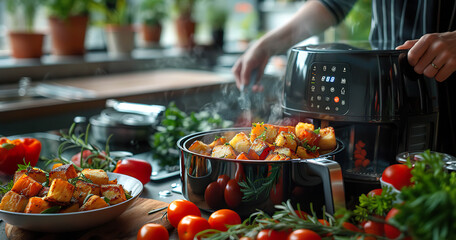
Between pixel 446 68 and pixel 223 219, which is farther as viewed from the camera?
pixel 446 68

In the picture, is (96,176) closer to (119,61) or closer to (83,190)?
(83,190)

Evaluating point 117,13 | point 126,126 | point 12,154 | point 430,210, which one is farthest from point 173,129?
point 117,13

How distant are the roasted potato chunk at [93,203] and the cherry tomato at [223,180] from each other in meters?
0.19

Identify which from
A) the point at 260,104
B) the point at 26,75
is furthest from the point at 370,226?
the point at 26,75

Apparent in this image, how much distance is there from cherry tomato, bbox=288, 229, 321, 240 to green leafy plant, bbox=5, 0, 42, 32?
9.30 feet

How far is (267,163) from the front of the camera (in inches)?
29.2

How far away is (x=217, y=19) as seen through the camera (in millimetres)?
4211

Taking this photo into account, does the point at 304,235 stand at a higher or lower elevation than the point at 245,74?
lower

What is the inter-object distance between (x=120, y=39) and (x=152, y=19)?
0.50 m

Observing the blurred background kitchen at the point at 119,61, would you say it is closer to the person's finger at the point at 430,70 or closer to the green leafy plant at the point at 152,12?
the green leafy plant at the point at 152,12

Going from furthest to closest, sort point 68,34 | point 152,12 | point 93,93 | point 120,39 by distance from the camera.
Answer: point 152,12 < point 120,39 < point 68,34 < point 93,93

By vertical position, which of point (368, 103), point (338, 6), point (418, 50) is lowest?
point (368, 103)

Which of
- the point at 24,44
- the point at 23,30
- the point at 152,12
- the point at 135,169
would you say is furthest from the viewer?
the point at 152,12

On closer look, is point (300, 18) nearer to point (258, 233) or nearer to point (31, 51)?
point (258, 233)
